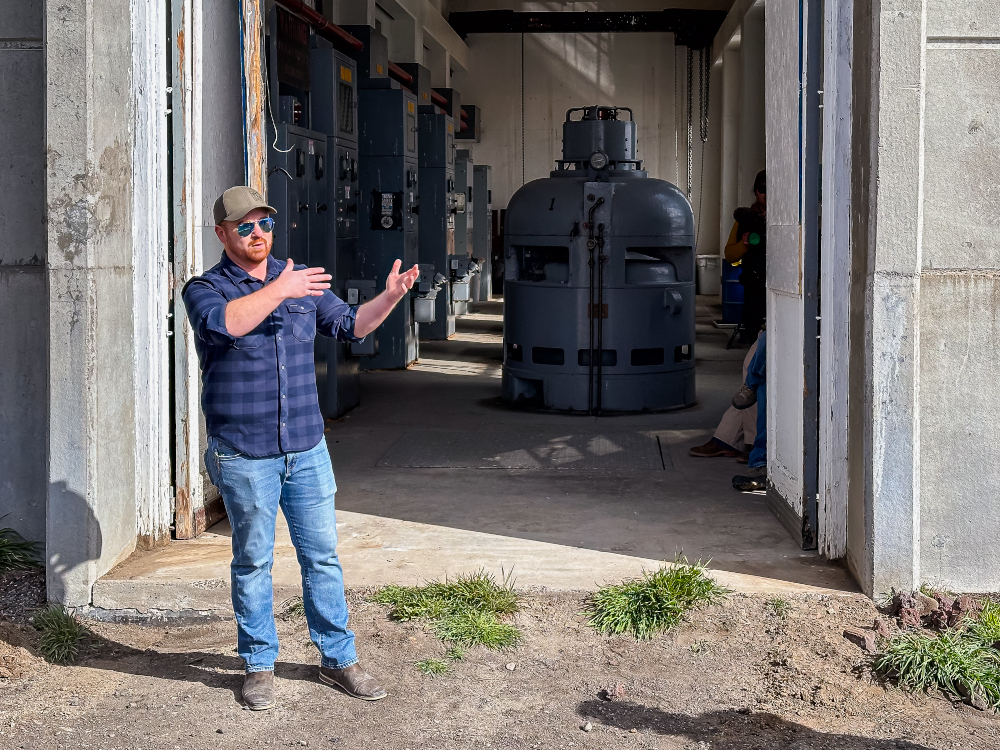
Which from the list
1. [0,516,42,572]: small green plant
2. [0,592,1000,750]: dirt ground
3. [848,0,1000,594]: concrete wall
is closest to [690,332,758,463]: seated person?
[848,0,1000,594]: concrete wall

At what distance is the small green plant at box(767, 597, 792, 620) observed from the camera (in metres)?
4.20

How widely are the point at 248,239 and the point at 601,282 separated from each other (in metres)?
5.31

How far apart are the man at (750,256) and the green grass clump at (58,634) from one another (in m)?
6.02

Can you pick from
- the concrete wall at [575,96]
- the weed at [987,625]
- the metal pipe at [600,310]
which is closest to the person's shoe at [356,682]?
the weed at [987,625]

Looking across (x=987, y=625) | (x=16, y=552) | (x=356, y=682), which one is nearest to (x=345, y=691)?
(x=356, y=682)

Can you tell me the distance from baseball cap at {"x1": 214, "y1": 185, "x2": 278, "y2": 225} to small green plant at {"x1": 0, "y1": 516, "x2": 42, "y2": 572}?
2.05 metres

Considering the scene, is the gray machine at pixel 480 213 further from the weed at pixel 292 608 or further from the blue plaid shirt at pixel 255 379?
the blue plaid shirt at pixel 255 379

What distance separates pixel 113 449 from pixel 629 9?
767 inches

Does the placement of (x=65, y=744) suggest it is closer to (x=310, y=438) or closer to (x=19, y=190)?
(x=310, y=438)

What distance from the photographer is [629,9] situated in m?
22.1

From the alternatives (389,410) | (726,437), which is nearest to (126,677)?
(726,437)

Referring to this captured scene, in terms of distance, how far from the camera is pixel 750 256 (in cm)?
1178

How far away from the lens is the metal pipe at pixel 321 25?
7879mm

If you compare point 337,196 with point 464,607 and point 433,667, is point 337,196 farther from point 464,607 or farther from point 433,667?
point 433,667
